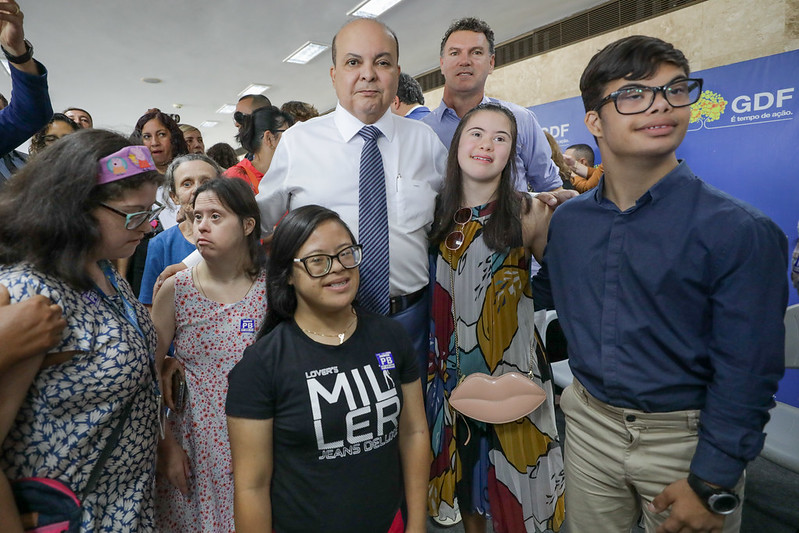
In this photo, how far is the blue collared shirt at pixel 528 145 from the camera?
251cm

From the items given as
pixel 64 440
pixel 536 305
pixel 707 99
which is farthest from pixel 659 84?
pixel 707 99

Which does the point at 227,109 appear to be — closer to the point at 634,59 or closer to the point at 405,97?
the point at 405,97

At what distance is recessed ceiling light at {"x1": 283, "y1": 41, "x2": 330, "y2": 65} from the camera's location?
262 inches

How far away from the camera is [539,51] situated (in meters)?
5.55

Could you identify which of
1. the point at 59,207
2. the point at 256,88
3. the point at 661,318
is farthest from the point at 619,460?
the point at 256,88

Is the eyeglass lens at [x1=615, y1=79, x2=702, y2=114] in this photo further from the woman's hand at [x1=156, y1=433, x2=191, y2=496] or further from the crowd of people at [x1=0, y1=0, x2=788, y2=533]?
the woman's hand at [x1=156, y1=433, x2=191, y2=496]

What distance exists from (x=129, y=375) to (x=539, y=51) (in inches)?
226

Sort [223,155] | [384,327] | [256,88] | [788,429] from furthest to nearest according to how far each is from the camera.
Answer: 1. [256,88]
2. [223,155]
3. [788,429]
4. [384,327]

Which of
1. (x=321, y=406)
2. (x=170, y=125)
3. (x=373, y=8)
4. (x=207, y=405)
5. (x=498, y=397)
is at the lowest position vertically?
(x=498, y=397)

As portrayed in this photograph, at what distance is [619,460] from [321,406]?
2.58 feet

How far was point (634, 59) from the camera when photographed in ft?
3.76

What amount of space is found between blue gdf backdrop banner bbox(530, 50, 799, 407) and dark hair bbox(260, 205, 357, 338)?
12.2ft

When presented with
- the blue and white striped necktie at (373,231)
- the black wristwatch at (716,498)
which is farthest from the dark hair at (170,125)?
the black wristwatch at (716,498)

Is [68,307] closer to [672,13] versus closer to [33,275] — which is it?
[33,275]
